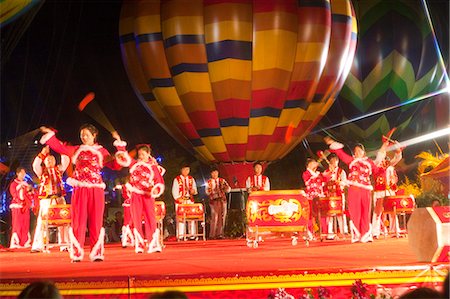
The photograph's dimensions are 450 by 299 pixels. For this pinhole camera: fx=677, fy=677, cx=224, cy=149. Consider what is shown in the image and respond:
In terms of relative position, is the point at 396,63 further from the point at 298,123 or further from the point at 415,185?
the point at 415,185

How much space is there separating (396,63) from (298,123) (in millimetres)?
3200

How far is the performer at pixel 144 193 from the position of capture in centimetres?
837

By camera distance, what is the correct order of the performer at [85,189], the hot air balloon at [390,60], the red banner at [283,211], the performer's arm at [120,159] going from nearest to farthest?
the performer at [85,189]
the performer's arm at [120,159]
the red banner at [283,211]
the hot air balloon at [390,60]

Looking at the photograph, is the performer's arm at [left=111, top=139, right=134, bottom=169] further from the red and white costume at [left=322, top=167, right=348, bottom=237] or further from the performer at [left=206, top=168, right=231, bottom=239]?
the performer at [left=206, top=168, right=231, bottom=239]

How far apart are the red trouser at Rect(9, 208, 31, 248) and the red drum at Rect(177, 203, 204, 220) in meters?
2.75

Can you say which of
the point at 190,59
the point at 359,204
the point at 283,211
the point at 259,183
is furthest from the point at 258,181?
the point at 283,211

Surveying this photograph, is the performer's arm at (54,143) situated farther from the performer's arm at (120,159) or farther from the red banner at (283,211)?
the red banner at (283,211)

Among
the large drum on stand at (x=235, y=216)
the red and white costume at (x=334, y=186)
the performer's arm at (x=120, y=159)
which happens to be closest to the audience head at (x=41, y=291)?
the performer's arm at (x=120, y=159)

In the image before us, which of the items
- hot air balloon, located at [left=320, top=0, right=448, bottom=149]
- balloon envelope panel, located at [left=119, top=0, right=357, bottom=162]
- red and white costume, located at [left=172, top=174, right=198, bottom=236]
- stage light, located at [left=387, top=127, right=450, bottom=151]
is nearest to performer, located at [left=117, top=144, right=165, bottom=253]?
balloon envelope panel, located at [left=119, top=0, right=357, bottom=162]

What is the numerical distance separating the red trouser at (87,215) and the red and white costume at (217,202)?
5776 millimetres

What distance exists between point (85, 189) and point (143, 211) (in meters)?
1.37

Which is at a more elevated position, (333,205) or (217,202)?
(217,202)

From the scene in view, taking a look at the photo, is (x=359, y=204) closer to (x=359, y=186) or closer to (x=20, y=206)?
(x=359, y=186)

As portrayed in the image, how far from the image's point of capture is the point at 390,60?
14023 millimetres
